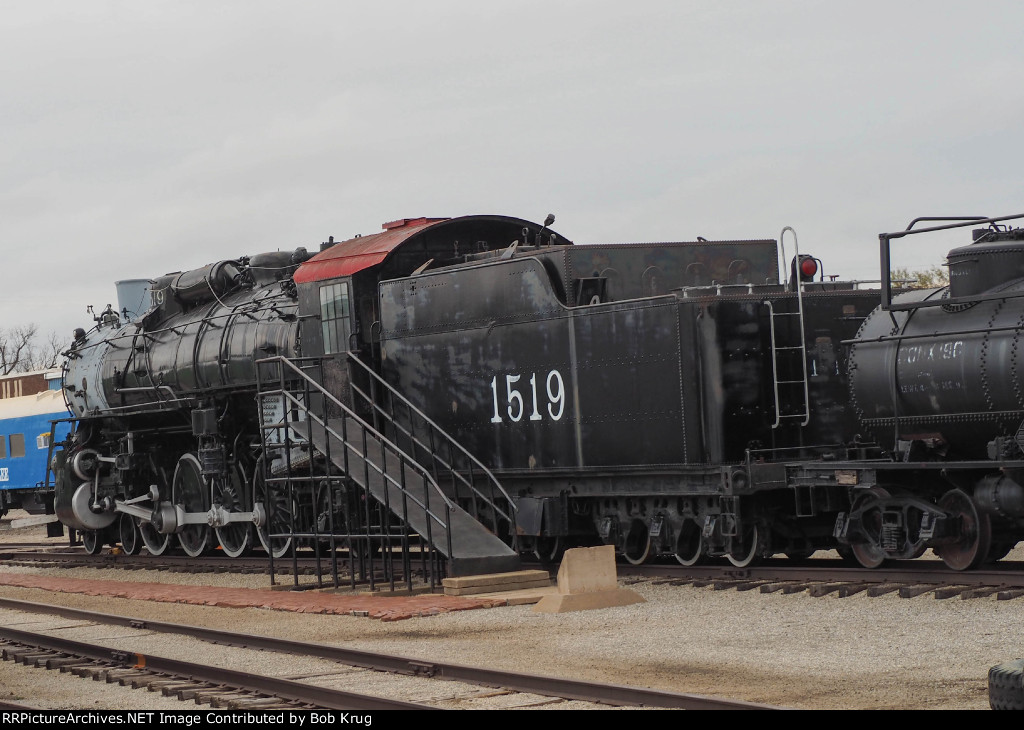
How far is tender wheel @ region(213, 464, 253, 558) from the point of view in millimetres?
19188

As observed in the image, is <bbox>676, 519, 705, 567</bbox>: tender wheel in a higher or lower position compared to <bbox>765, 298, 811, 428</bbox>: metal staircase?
lower

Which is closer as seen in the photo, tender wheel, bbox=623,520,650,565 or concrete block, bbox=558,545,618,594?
concrete block, bbox=558,545,618,594

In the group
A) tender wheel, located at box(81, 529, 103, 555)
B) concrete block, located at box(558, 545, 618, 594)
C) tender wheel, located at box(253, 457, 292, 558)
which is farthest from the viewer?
tender wheel, located at box(81, 529, 103, 555)

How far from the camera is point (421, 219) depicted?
696 inches

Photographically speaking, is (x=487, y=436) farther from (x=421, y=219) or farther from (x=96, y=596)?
(x=96, y=596)

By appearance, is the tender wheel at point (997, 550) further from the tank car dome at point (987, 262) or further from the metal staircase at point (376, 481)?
the metal staircase at point (376, 481)

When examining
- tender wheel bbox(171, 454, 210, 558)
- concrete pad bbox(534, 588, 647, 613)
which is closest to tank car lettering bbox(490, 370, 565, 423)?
concrete pad bbox(534, 588, 647, 613)

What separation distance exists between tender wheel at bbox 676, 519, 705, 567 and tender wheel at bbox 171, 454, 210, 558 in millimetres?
8145

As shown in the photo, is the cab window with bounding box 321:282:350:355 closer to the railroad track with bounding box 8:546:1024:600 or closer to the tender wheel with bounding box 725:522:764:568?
the railroad track with bounding box 8:546:1024:600

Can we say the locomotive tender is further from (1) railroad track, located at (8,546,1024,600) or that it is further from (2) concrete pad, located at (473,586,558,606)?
(2) concrete pad, located at (473,586,558,606)

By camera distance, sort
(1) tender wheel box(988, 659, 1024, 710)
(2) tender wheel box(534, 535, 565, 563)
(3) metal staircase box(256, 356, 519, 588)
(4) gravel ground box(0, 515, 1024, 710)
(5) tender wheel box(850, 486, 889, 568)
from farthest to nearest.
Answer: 1. (2) tender wheel box(534, 535, 565, 563)
2. (3) metal staircase box(256, 356, 519, 588)
3. (5) tender wheel box(850, 486, 889, 568)
4. (4) gravel ground box(0, 515, 1024, 710)
5. (1) tender wheel box(988, 659, 1024, 710)

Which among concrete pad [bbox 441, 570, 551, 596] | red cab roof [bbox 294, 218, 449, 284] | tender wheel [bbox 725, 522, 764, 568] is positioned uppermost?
red cab roof [bbox 294, 218, 449, 284]

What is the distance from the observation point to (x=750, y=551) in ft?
45.5

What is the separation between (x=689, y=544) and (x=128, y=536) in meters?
11.2
